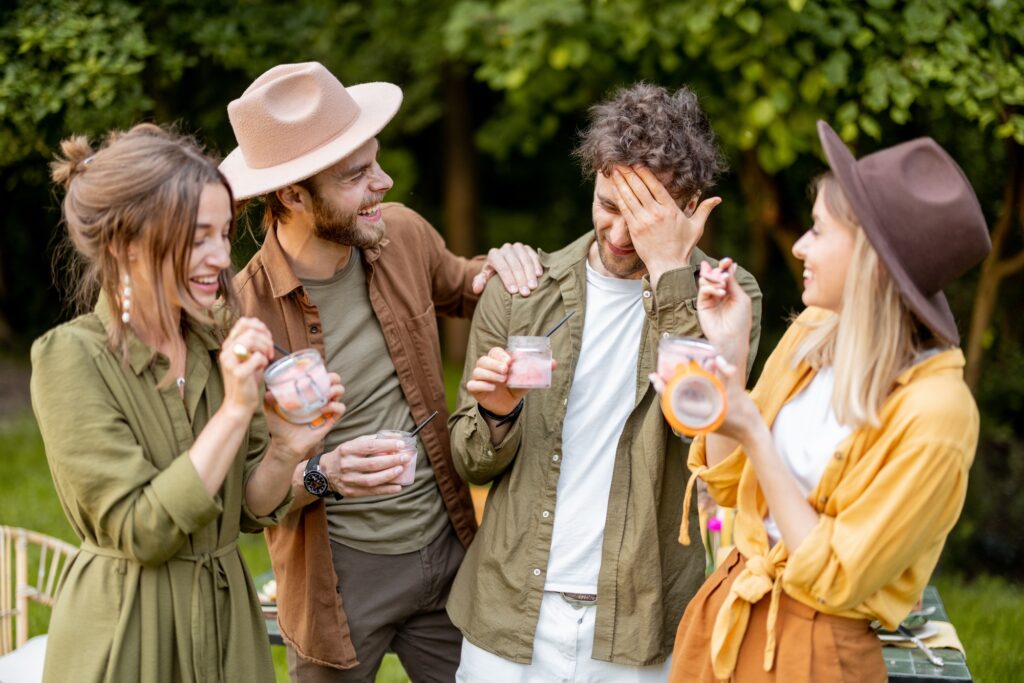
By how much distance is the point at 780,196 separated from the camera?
22.1 feet

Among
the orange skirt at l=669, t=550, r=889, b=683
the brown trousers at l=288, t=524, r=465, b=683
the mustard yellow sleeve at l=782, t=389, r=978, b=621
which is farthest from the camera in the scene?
the brown trousers at l=288, t=524, r=465, b=683

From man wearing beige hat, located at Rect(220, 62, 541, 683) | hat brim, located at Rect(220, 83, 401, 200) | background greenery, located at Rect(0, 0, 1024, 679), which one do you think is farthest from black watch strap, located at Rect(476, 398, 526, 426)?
background greenery, located at Rect(0, 0, 1024, 679)

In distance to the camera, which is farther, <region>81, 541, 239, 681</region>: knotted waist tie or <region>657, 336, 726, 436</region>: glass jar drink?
<region>81, 541, 239, 681</region>: knotted waist tie

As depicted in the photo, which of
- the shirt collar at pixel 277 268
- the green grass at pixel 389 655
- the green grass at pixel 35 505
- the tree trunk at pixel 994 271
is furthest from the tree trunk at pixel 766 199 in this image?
the shirt collar at pixel 277 268

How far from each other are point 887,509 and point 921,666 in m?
1.55

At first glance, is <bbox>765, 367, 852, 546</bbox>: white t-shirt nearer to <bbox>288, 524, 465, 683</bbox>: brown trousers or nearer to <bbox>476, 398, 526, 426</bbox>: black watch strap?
<bbox>476, 398, 526, 426</bbox>: black watch strap

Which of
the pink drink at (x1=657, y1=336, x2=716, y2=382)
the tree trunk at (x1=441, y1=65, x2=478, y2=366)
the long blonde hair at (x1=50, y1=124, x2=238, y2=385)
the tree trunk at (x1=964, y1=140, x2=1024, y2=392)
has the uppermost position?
the long blonde hair at (x1=50, y1=124, x2=238, y2=385)

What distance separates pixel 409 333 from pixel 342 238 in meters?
0.37

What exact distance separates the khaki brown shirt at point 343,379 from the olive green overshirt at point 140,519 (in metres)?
0.49

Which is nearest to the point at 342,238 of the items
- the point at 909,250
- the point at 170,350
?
the point at 170,350

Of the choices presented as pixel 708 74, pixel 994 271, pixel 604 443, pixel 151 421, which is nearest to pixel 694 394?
pixel 604 443

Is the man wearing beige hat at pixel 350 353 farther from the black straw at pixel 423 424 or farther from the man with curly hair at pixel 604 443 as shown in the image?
the man with curly hair at pixel 604 443

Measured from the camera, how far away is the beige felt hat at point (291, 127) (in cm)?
305

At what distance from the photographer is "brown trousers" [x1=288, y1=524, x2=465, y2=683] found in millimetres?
3164
